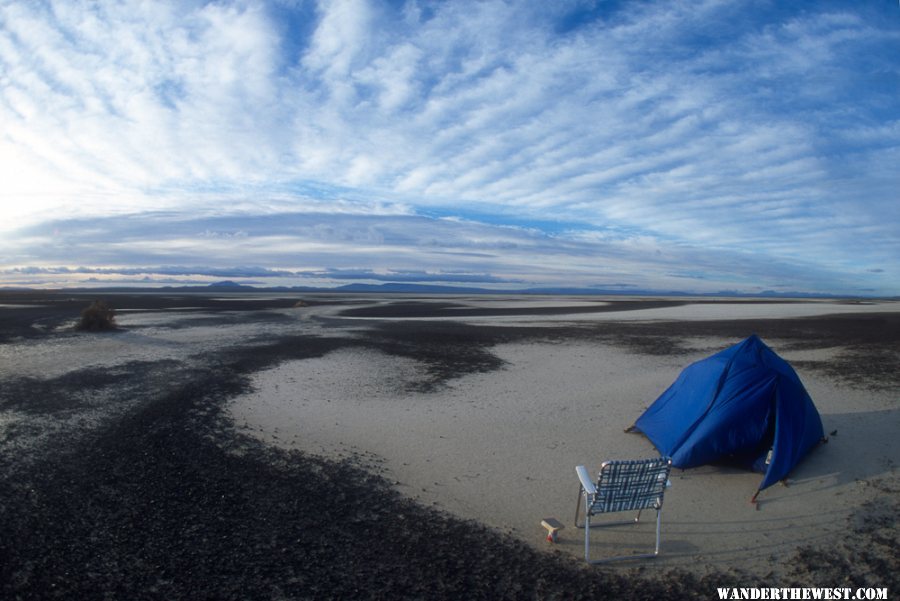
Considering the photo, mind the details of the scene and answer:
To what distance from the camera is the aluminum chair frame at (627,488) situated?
233 inches

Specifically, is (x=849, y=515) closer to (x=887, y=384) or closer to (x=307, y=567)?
(x=307, y=567)

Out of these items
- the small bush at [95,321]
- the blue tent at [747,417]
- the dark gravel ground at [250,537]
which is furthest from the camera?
the small bush at [95,321]

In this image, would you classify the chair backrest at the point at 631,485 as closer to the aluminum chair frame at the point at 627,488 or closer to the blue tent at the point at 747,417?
the aluminum chair frame at the point at 627,488

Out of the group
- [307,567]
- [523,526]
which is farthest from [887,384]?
[307,567]

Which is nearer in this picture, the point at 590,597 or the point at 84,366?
the point at 590,597

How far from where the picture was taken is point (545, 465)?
898 cm

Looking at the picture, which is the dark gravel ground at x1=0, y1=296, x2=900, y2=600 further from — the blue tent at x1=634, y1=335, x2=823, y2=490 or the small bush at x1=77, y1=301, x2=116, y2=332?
the small bush at x1=77, y1=301, x2=116, y2=332

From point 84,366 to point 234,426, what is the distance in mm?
9990

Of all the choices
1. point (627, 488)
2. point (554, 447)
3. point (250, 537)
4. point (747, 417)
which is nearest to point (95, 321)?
point (250, 537)

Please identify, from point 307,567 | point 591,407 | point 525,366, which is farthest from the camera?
point 525,366

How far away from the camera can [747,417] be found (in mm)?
8453

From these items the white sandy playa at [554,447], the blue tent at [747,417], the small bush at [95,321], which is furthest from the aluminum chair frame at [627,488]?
the small bush at [95,321]

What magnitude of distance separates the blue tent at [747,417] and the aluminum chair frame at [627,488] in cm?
277

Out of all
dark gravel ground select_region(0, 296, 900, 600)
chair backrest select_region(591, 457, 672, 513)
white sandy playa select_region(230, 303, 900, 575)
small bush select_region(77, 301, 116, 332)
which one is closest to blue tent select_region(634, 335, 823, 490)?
white sandy playa select_region(230, 303, 900, 575)
